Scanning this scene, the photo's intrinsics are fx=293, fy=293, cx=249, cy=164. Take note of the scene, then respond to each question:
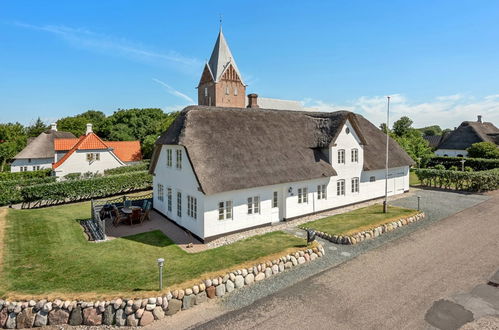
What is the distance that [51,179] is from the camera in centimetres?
2984

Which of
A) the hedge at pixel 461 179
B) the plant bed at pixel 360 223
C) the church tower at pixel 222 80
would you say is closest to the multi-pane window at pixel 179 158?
the plant bed at pixel 360 223

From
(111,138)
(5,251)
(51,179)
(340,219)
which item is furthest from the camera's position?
(111,138)

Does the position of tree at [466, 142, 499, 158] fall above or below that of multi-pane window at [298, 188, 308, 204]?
above

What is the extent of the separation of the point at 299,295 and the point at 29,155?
150 feet

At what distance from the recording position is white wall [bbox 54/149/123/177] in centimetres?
3241

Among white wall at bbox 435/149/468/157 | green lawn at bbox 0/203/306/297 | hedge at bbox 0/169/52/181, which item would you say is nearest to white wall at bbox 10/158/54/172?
hedge at bbox 0/169/52/181

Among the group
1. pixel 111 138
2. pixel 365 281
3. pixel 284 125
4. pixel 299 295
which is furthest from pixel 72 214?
pixel 111 138

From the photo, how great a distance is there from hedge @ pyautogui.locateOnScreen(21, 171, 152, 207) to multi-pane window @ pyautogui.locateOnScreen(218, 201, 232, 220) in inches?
478

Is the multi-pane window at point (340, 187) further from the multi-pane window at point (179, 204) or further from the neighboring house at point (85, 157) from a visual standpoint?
the neighboring house at point (85, 157)

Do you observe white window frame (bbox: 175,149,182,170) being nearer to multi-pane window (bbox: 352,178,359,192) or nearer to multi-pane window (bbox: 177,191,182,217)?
multi-pane window (bbox: 177,191,182,217)

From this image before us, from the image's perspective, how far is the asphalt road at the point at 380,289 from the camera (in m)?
Result: 8.71

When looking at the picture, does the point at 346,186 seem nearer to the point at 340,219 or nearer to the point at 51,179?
the point at 340,219

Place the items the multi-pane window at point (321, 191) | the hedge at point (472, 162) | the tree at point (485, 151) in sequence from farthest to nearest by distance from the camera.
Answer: the tree at point (485, 151) < the hedge at point (472, 162) < the multi-pane window at point (321, 191)

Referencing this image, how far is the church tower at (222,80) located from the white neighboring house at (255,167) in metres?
28.5
